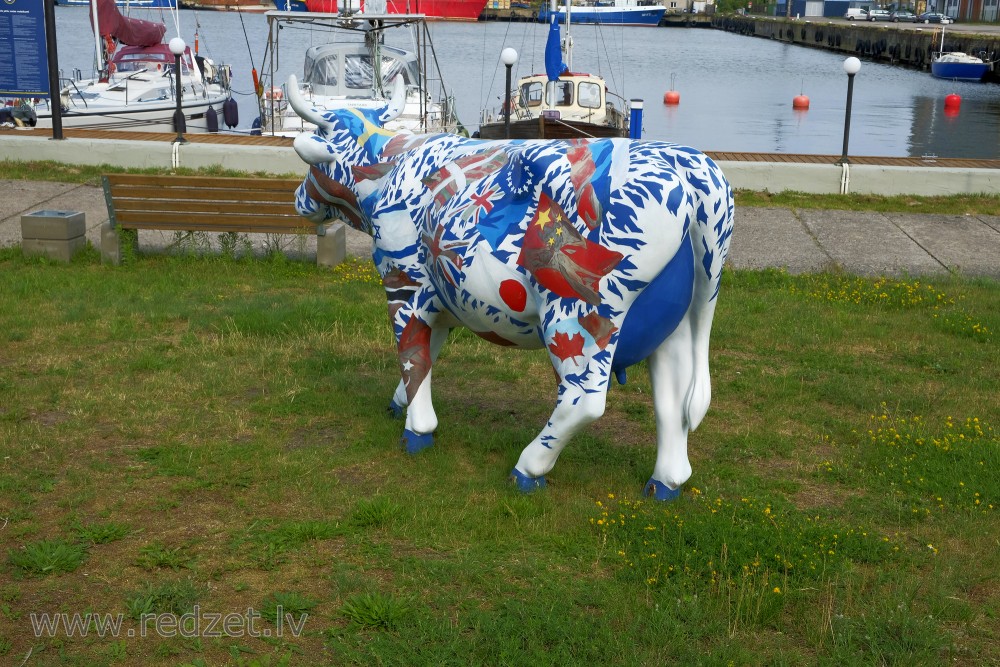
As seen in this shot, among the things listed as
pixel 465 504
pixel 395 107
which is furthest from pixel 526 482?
pixel 395 107

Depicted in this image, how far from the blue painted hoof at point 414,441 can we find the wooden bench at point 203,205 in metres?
4.39

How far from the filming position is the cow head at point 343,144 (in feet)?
19.4

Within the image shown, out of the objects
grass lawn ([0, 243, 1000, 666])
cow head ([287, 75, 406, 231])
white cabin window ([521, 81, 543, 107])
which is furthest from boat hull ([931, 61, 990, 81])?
cow head ([287, 75, 406, 231])

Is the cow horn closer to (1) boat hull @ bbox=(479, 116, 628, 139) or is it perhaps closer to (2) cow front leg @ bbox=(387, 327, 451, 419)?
(2) cow front leg @ bbox=(387, 327, 451, 419)

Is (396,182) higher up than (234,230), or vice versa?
(396,182)

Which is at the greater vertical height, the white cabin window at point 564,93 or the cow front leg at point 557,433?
the white cabin window at point 564,93

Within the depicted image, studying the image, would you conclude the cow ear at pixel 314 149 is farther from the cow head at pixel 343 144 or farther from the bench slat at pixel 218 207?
the bench slat at pixel 218 207

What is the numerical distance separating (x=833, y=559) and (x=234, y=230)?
671cm

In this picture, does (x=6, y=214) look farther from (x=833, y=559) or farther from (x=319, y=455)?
(x=833, y=559)

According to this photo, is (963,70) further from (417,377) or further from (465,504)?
(465,504)

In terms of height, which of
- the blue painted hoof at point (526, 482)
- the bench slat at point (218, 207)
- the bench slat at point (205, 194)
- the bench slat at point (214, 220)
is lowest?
the blue painted hoof at point (526, 482)

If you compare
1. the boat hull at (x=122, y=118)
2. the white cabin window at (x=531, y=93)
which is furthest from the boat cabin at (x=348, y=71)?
the white cabin window at (x=531, y=93)

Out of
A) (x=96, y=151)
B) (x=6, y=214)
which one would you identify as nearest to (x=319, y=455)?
(x=6, y=214)

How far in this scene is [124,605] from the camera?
14.2 ft
